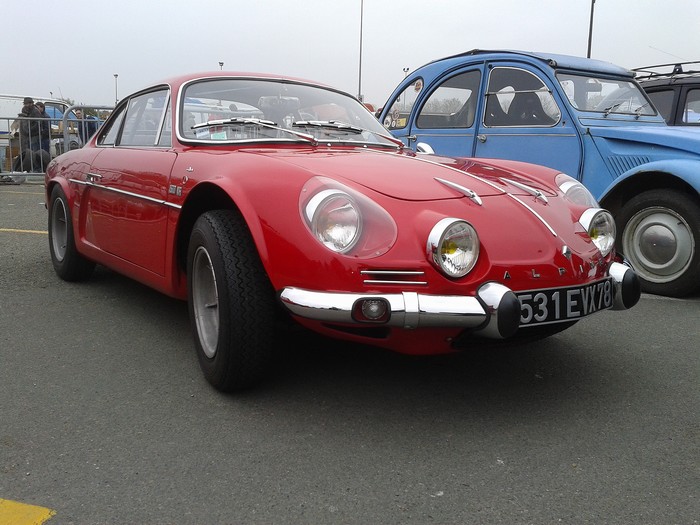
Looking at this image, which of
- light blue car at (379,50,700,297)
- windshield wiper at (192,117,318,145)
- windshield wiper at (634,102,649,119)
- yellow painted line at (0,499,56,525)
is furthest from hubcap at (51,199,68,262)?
windshield wiper at (634,102,649,119)

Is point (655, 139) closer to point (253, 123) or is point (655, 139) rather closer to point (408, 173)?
point (408, 173)

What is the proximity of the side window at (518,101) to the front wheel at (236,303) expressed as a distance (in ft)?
11.3

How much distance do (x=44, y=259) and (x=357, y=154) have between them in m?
3.45

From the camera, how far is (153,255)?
3219mm

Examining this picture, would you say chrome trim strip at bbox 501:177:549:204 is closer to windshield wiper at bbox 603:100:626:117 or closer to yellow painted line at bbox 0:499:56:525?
yellow painted line at bbox 0:499:56:525

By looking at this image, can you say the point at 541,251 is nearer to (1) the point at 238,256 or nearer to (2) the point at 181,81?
(1) the point at 238,256

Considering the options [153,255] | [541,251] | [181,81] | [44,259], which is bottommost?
[44,259]

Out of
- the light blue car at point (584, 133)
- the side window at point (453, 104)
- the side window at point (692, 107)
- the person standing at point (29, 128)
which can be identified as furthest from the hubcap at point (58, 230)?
the person standing at point (29, 128)

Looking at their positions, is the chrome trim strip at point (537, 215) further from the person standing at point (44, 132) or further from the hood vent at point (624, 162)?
the person standing at point (44, 132)

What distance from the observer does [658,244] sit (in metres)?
4.59

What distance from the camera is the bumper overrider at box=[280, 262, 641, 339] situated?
7.20 ft

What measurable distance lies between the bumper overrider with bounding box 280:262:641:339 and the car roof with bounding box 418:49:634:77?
148 inches

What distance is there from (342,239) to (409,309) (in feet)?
1.12

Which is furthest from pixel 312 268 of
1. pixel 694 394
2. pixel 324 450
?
pixel 694 394
